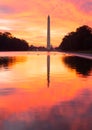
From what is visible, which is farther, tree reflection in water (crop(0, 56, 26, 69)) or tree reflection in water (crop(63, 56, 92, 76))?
tree reflection in water (crop(0, 56, 26, 69))

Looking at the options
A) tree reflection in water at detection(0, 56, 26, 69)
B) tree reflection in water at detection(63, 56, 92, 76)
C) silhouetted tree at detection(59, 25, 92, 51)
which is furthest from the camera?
silhouetted tree at detection(59, 25, 92, 51)

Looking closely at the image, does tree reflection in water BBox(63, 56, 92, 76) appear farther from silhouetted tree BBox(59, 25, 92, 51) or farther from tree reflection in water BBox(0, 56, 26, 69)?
silhouetted tree BBox(59, 25, 92, 51)

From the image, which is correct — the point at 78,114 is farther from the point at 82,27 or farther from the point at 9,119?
the point at 82,27

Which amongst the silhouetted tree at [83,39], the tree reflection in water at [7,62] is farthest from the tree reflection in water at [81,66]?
the silhouetted tree at [83,39]

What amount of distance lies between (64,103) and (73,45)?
502 ft

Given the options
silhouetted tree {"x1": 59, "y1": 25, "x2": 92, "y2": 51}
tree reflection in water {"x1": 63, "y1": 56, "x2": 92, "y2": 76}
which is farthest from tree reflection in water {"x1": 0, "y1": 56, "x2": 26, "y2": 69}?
silhouetted tree {"x1": 59, "y1": 25, "x2": 92, "y2": 51}

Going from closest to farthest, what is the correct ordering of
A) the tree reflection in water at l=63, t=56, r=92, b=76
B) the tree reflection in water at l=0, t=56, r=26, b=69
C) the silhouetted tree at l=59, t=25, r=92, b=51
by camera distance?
the tree reflection in water at l=63, t=56, r=92, b=76
the tree reflection in water at l=0, t=56, r=26, b=69
the silhouetted tree at l=59, t=25, r=92, b=51

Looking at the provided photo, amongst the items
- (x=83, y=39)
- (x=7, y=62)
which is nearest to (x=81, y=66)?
(x=7, y=62)

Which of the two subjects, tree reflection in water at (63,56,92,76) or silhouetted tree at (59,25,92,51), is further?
silhouetted tree at (59,25,92,51)

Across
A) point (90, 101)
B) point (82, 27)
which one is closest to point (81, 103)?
point (90, 101)

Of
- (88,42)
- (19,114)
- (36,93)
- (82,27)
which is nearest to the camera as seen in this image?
(19,114)

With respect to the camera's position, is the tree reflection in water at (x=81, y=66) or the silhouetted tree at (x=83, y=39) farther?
the silhouetted tree at (x=83, y=39)

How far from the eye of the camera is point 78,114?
9.70 m

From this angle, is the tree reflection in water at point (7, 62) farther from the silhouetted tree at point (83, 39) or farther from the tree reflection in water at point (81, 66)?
the silhouetted tree at point (83, 39)
